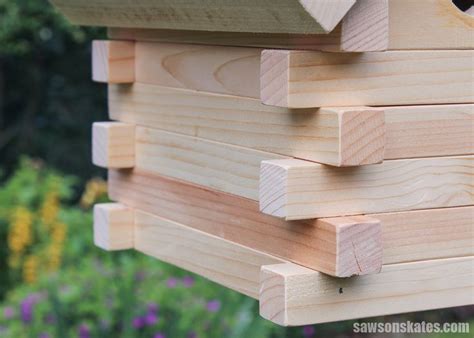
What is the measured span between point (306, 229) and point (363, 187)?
0.13m

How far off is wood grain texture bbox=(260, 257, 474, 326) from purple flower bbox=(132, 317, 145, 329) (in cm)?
206

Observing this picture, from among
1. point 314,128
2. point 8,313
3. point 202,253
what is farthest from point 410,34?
point 8,313

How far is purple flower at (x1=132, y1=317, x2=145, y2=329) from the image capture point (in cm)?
386

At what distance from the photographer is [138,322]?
3867 mm

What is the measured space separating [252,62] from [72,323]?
7.91 feet

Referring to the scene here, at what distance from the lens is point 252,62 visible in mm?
1964

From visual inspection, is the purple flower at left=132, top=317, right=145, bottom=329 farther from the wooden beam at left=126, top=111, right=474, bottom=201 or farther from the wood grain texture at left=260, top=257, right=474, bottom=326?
the wood grain texture at left=260, top=257, right=474, bottom=326

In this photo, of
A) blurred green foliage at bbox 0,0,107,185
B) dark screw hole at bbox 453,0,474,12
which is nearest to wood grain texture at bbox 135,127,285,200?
dark screw hole at bbox 453,0,474,12

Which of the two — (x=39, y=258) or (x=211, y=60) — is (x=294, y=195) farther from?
(x=39, y=258)

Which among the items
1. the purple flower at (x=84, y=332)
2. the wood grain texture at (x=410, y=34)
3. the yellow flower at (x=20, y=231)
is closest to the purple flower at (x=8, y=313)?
the purple flower at (x=84, y=332)

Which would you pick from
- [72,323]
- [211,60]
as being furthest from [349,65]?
[72,323]

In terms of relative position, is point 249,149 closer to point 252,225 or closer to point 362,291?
point 252,225

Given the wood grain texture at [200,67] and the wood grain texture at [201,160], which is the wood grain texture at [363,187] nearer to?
the wood grain texture at [201,160]

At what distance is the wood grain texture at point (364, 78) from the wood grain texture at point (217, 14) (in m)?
0.06
